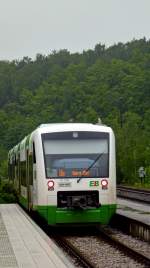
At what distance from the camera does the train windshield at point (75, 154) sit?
18500 millimetres

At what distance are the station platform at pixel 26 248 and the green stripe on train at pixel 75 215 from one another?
20.1 inches

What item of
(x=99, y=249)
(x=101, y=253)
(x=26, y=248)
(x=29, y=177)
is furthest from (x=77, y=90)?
(x=26, y=248)

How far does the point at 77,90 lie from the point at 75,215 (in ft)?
441

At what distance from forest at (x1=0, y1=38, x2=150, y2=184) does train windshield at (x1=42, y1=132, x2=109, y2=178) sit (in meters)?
87.4

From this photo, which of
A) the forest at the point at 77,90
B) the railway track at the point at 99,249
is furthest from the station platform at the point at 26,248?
the forest at the point at 77,90

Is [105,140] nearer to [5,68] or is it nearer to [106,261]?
[106,261]

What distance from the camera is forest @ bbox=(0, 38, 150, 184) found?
442 feet

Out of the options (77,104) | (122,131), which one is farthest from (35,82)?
(122,131)

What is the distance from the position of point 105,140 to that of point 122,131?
55560 millimetres

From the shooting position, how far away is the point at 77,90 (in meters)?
152

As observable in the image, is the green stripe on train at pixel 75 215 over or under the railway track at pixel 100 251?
over

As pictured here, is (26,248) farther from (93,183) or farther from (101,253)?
(93,183)

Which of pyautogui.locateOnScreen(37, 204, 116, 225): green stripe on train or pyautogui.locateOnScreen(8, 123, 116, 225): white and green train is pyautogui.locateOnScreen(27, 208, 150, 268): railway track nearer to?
pyautogui.locateOnScreen(37, 204, 116, 225): green stripe on train

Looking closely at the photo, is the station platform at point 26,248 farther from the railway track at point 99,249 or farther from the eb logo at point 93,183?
the eb logo at point 93,183
